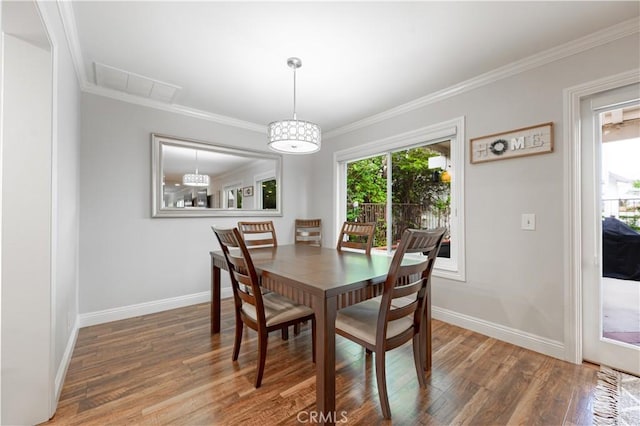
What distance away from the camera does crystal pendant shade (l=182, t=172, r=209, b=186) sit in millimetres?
3232

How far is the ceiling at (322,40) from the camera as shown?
1705 millimetres

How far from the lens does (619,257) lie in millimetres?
1950

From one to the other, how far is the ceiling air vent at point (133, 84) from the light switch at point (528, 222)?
3.41 metres

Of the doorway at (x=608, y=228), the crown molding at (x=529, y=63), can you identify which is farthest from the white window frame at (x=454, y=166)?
the doorway at (x=608, y=228)

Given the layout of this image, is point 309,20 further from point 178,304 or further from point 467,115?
point 178,304

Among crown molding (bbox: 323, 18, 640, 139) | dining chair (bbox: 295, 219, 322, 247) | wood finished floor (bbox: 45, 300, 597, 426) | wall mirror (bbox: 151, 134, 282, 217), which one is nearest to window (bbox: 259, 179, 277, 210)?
wall mirror (bbox: 151, 134, 282, 217)

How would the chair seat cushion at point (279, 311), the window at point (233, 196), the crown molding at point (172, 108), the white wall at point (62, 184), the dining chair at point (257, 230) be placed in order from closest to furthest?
1. the white wall at point (62, 184)
2. the chair seat cushion at point (279, 311)
3. the crown molding at point (172, 108)
4. the dining chair at point (257, 230)
5. the window at point (233, 196)

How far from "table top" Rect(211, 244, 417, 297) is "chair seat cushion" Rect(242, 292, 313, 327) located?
0.30m

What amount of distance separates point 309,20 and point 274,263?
1.66 metres

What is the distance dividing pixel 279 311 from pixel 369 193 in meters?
2.43

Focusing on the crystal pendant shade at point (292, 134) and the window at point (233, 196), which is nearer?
the crystal pendant shade at point (292, 134)

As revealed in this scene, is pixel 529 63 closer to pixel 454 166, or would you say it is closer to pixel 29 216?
pixel 454 166

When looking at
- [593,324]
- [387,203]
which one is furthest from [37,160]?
[593,324]

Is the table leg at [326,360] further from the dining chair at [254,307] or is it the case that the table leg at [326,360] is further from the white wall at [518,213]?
the white wall at [518,213]
